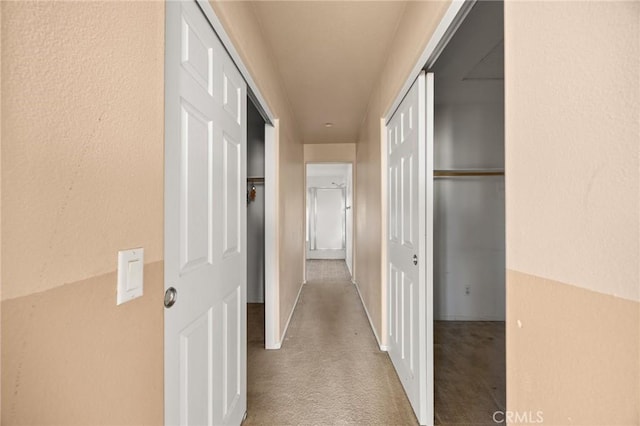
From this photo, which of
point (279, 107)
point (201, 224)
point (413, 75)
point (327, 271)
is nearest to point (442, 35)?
point (413, 75)

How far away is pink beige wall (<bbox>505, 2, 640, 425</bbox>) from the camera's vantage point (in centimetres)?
53

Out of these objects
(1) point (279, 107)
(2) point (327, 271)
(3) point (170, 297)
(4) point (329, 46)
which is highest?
(4) point (329, 46)

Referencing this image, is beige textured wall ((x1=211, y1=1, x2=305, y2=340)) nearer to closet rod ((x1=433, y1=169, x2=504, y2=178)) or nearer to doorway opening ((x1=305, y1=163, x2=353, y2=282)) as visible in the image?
closet rod ((x1=433, y1=169, x2=504, y2=178))

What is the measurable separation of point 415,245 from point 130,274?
148cm

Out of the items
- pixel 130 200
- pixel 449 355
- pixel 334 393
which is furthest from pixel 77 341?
pixel 449 355

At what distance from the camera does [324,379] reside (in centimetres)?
219

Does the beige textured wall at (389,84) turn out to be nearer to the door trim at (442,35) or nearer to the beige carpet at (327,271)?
the door trim at (442,35)

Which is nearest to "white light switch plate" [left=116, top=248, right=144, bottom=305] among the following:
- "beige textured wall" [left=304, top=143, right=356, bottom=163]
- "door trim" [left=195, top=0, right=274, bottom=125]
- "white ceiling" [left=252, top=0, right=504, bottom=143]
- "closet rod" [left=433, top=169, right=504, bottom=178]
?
"door trim" [left=195, top=0, right=274, bottom=125]

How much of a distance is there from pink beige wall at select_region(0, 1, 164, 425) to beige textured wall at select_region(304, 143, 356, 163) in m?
4.51

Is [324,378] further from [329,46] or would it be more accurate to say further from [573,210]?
[329,46]

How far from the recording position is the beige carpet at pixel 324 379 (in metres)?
1.80

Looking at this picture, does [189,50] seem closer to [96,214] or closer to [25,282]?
[96,214]

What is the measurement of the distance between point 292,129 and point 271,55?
1.37 m

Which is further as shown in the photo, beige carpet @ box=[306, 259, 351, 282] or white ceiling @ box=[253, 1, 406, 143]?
beige carpet @ box=[306, 259, 351, 282]
